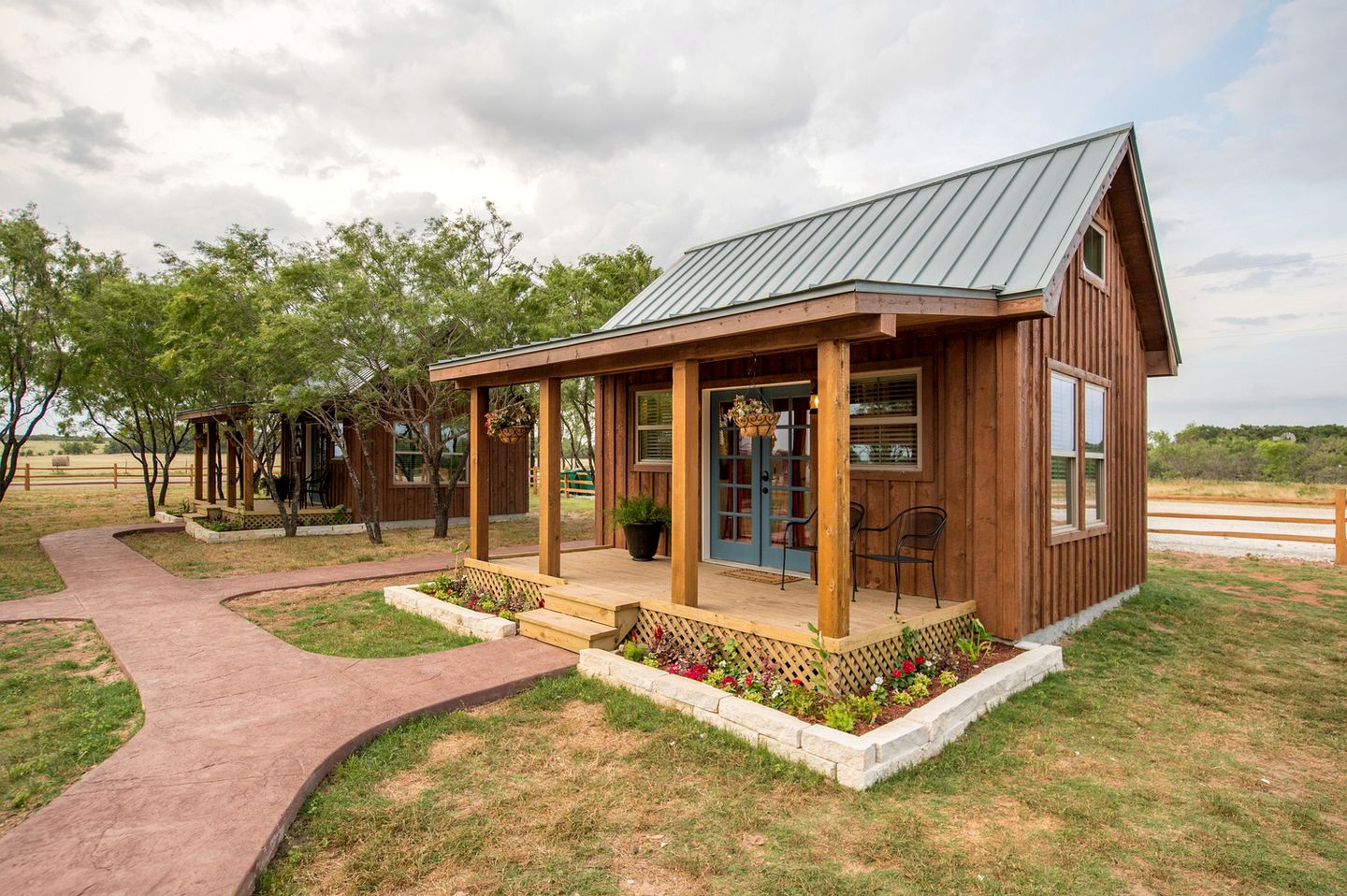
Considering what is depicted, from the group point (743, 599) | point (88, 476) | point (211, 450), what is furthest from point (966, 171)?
point (88, 476)

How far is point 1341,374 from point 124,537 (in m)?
38.9

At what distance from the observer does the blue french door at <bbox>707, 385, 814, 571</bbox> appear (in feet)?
22.0

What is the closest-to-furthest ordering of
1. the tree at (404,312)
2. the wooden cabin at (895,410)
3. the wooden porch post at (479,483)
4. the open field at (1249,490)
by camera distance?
1. the wooden cabin at (895,410)
2. the wooden porch post at (479,483)
3. the tree at (404,312)
4. the open field at (1249,490)

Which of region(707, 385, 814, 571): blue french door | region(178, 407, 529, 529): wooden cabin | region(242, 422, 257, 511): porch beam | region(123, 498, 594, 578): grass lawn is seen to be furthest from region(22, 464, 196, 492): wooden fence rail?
Result: region(707, 385, 814, 571): blue french door

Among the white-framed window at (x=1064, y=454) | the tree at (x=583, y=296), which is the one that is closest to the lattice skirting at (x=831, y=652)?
the white-framed window at (x=1064, y=454)

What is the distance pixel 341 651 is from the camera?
17.7ft

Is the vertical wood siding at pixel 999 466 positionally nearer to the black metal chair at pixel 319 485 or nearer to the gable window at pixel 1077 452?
the gable window at pixel 1077 452

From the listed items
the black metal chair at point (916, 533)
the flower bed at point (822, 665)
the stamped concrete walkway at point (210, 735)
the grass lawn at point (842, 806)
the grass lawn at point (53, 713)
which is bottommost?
the grass lawn at point (842, 806)

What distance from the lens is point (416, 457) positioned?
48.2ft

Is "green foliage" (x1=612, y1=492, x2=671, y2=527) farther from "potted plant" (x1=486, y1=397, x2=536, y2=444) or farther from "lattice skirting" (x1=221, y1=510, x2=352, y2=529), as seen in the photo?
"lattice skirting" (x1=221, y1=510, x2=352, y2=529)

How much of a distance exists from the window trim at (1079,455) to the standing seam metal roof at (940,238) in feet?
3.54

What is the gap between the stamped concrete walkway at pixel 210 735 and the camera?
252 centimetres

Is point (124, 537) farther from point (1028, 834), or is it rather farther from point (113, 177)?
point (1028, 834)

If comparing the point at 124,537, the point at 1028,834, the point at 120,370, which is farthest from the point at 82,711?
the point at 120,370
